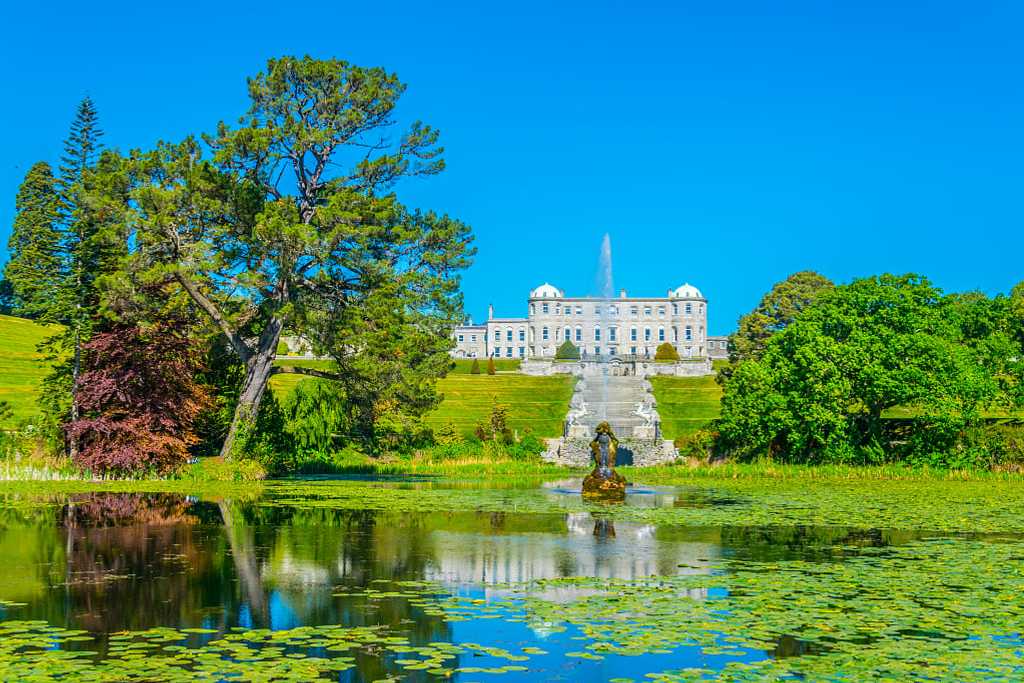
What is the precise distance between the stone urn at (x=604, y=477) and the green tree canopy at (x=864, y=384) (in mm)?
11783

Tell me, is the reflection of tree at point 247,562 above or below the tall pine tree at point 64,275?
below

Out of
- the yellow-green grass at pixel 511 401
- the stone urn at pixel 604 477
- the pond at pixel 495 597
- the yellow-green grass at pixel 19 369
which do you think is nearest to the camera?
the pond at pixel 495 597

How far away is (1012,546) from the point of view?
16.6m

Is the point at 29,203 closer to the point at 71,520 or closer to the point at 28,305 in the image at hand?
the point at 28,305

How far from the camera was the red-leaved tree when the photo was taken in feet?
96.2

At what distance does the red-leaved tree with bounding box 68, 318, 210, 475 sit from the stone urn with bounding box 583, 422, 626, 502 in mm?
12645

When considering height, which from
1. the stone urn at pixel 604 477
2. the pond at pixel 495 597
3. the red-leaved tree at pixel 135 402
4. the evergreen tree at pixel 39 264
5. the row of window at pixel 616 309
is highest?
the row of window at pixel 616 309

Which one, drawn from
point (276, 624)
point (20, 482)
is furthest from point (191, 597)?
point (20, 482)

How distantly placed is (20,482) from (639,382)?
56549 mm

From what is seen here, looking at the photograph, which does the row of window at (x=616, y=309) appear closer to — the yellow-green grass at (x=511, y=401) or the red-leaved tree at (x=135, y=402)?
the yellow-green grass at (x=511, y=401)

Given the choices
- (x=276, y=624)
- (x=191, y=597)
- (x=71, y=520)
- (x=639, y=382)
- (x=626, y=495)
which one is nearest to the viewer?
(x=276, y=624)

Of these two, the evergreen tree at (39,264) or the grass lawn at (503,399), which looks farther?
the grass lawn at (503,399)

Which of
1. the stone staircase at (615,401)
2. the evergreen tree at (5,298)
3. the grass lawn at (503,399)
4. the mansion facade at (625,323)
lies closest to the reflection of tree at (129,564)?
the grass lawn at (503,399)

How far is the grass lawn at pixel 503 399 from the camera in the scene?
188ft
